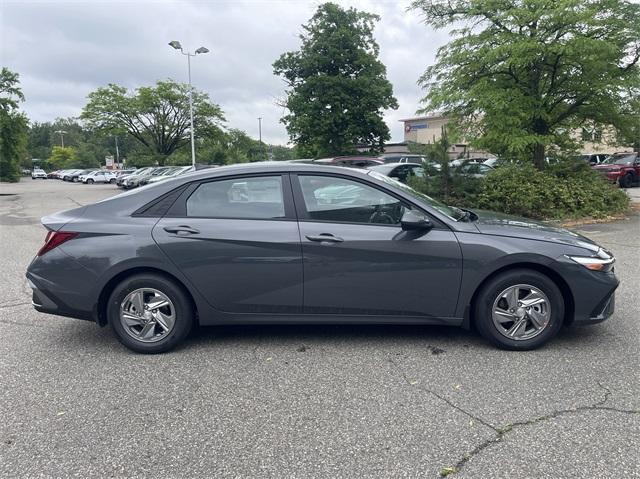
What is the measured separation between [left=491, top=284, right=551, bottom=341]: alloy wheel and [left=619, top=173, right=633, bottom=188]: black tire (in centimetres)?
1969

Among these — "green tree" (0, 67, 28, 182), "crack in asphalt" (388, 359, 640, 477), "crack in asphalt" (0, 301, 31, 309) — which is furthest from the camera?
"green tree" (0, 67, 28, 182)

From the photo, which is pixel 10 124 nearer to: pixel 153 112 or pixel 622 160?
pixel 153 112

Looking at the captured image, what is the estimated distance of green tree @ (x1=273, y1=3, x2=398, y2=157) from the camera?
2684cm

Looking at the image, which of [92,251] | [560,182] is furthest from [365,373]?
[560,182]

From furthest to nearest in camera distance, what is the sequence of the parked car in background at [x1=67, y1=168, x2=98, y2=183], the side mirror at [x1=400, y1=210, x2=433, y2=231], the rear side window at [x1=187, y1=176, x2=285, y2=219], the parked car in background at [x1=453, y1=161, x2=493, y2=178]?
the parked car in background at [x1=67, y1=168, x2=98, y2=183] → the parked car in background at [x1=453, y1=161, x2=493, y2=178] → the rear side window at [x1=187, y1=176, x2=285, y2=219] → the side mirror at [x1=400, y1=210, x2=433, y2=231]

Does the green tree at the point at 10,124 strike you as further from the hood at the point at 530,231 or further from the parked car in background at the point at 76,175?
the hood at the point at 530,231

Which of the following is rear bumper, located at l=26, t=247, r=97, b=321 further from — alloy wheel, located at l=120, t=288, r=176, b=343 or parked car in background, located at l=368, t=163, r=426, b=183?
parked car in background, located at l=368, t=163, r=426, b=183

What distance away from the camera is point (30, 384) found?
3395 mm

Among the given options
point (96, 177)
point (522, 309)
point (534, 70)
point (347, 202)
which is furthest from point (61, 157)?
point (522, 309)

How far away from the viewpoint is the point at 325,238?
372 centimetres

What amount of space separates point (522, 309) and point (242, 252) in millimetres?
2225

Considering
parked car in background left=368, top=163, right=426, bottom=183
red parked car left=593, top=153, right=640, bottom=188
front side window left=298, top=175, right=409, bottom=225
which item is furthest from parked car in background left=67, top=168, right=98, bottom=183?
→ front side window left=298, top=175, right=409, bottom=225

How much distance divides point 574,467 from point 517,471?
11.5 inches

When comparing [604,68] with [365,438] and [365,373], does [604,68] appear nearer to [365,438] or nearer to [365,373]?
[365,373]
